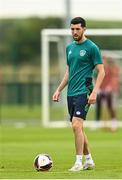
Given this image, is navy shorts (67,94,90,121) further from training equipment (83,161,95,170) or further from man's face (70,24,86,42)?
man's face (70,24,86,42)

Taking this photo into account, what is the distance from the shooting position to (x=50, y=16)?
5944cm

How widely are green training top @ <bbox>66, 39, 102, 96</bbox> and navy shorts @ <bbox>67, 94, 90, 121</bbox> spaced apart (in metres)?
0.07

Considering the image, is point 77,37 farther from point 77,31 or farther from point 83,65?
point 83,65

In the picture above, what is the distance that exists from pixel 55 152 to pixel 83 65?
4934mm

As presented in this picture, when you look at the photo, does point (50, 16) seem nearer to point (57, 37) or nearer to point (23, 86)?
point (23, 86)

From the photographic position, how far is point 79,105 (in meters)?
14.6

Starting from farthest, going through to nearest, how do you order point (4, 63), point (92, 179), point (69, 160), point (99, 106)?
1. point (4, 63)
2. point (99, 106)
3. point (69, 160)
4. point (92, 179)

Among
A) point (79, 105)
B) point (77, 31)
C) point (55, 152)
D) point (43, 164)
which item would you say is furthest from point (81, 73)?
point (55, 152)

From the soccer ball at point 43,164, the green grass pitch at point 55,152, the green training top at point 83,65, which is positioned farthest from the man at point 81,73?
the green grass pitch at point 55,152

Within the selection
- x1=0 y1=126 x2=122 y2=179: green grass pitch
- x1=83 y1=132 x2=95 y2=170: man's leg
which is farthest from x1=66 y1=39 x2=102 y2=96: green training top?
x1=0 y1=126 x2=122 y2=179: green grass pitch

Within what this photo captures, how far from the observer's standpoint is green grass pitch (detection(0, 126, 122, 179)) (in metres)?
13.9

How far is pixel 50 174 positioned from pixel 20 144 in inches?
329

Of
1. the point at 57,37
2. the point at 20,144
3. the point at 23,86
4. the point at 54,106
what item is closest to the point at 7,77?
the point at 23,86

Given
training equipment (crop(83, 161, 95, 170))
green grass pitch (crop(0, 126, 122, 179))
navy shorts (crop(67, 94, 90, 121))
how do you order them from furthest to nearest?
training equipment (crop(83, 161, 95, 170))
navy shorts (crop(67, 94, 90, 121))
green grass pitch (crop(0, 126, 122, 179))
